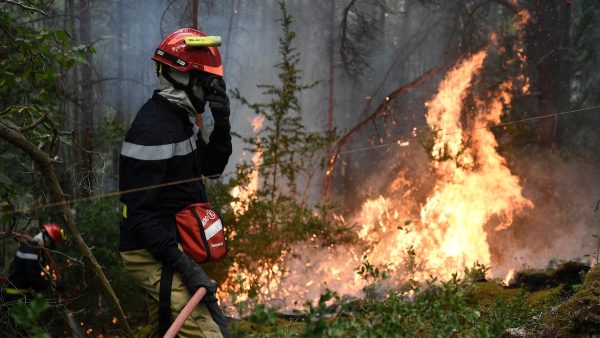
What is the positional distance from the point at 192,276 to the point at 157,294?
0.30m

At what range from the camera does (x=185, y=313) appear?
140 inches

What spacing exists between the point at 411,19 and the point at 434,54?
346 cm

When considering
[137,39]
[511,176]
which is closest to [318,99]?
[137,39]

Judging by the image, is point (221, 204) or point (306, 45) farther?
point (306, 45)

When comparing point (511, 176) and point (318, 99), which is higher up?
point (318, 99)

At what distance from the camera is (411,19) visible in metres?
22.3

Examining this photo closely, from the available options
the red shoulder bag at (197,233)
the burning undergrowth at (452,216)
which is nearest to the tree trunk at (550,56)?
the burning undergrowth at (452,216)

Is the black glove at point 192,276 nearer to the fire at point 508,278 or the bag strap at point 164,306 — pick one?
the bag strap at point 164,306

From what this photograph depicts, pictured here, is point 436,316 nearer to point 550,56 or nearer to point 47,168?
point 47,168

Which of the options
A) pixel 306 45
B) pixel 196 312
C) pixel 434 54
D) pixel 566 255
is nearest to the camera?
pixel 196 312

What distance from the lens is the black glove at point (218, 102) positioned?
13.7ft

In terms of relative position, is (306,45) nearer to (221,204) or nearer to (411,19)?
(411,19)

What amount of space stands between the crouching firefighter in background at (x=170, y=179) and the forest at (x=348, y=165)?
0.18m

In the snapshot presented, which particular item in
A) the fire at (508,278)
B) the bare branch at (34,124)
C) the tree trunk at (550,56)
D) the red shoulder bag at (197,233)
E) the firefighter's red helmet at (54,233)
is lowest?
the fire at (508,278)
